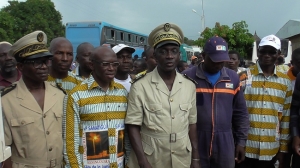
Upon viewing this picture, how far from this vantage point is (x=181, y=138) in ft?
9.26

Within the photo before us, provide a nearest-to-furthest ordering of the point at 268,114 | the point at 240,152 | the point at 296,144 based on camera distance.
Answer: the point at 296,144
the point at 240,152
the point at 268,114

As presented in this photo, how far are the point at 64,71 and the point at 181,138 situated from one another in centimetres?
155

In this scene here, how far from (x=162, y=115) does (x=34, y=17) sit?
37.8 meters

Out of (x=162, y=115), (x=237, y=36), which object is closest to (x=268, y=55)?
(x=162, y=115)

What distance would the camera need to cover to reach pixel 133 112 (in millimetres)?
2766

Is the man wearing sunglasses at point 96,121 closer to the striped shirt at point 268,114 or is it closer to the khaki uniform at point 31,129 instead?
the khaki uniform at point 31,129

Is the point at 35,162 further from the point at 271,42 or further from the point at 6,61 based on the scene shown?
the point at 271,42

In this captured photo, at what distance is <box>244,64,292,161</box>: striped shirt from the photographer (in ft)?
11.7

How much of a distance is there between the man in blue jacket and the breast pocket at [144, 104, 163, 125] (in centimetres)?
62

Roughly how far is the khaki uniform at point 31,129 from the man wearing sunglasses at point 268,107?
7.08ft

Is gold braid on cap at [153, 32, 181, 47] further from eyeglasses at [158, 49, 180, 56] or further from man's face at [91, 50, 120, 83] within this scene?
man's face at [91, 50, 120, 83]

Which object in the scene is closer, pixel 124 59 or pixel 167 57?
pixel 167 57

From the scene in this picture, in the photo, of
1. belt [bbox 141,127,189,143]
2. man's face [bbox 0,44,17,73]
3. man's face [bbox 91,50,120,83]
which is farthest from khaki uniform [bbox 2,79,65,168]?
man's face [bbox 0,44,17,73]

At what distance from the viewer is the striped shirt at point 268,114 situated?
3557 millimetres
